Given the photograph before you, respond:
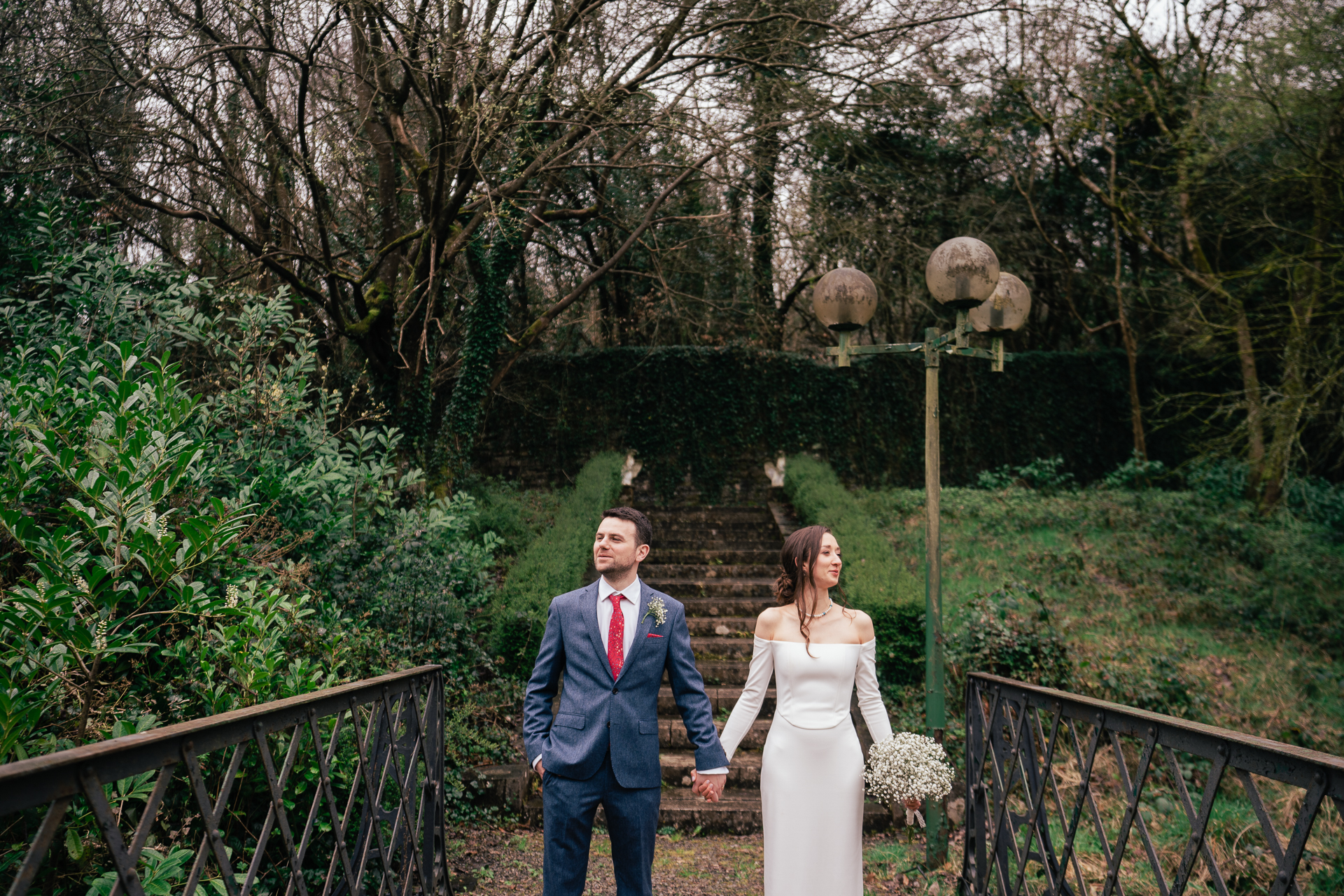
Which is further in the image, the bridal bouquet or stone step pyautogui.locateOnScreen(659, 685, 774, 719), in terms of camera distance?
stone step pyautogui.locateOnScreen(659, 685, 774, 719)

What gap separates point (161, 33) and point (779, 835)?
24.9 ft

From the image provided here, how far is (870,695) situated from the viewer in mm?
3291

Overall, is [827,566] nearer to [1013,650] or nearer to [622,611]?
[622,611]

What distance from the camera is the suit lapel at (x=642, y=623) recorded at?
10.0 ft

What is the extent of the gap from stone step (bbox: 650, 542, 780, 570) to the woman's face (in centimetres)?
638

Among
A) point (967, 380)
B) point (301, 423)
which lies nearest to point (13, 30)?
point (301, 423)

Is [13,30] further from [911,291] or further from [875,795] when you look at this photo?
[911,291]

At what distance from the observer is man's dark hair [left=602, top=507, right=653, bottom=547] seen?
315cm

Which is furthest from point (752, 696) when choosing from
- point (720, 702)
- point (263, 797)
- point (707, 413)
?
point (707, 413)

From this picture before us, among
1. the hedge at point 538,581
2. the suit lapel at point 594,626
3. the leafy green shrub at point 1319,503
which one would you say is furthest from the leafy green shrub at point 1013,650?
the leafy green shrub at point 1319,503

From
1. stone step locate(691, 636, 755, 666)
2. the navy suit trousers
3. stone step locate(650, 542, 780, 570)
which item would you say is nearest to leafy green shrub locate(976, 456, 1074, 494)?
stone step locate(650, 542, 780, 570)

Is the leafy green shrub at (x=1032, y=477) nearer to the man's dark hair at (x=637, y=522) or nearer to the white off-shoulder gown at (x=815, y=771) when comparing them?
the white off-shoulder gown at (x=815, y=771)

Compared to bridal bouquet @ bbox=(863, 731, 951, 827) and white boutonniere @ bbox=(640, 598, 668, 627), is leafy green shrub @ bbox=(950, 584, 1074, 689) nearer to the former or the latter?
bridal bouquet @ bbox=(863, 731, 951, 827)

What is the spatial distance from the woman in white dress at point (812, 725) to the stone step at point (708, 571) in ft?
19.3
